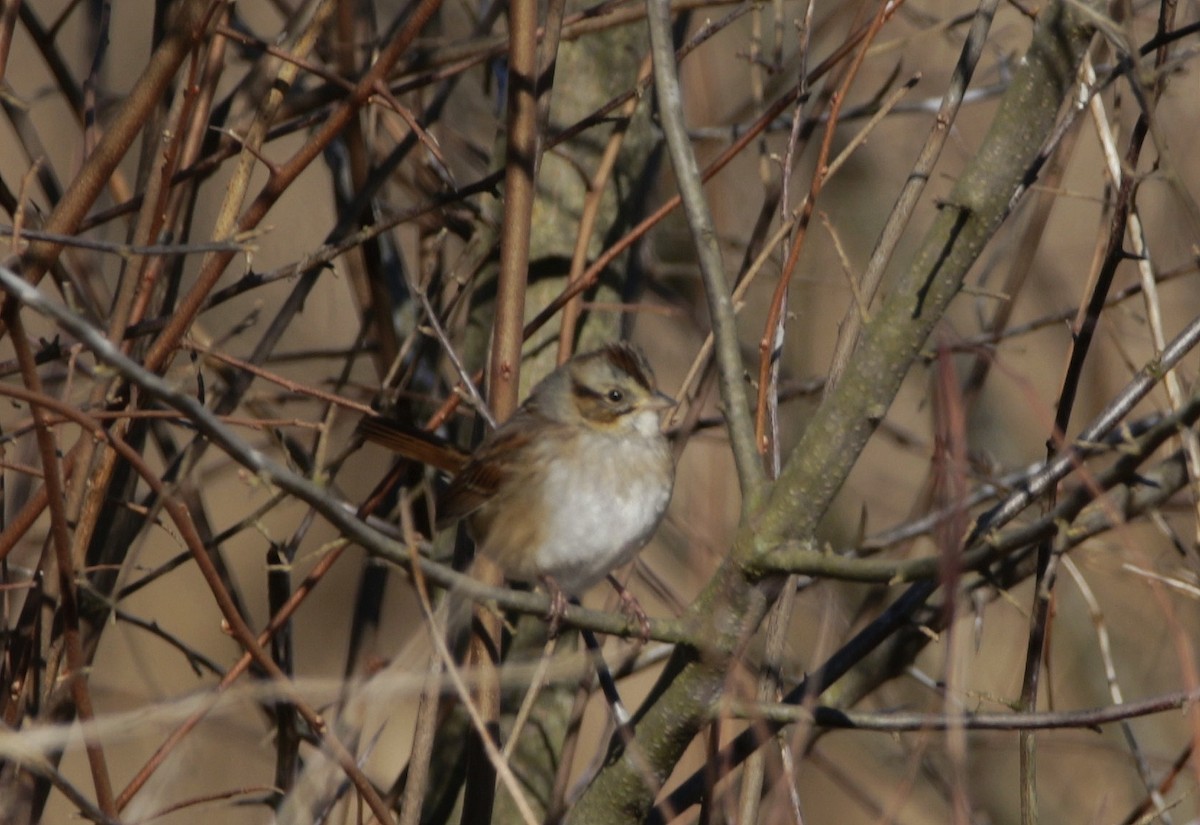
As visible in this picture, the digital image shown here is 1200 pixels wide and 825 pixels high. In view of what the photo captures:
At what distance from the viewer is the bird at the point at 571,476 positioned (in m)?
3.31

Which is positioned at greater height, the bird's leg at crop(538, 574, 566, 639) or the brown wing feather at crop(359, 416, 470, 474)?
the brown wing feather at crop(359, 416, 470, 474)

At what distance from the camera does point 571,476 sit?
3432mm

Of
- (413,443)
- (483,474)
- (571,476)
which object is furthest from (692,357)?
(413,443)

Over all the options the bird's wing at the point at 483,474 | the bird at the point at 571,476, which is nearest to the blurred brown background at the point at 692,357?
the bird at the point at 571,476

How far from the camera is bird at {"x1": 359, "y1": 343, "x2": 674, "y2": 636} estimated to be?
3309mm

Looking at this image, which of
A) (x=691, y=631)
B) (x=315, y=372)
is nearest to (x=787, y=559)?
(x=691, y=631)

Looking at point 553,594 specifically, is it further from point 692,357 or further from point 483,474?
point 692,357

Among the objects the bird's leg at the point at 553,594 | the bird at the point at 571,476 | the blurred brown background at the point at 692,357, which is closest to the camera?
the bird's leg at the point at 553,594

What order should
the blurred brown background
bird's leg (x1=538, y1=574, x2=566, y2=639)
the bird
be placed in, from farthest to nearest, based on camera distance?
the bird → the blurred brown background → bird's leg (x1=538, y1=574, x2=566, y2=639)

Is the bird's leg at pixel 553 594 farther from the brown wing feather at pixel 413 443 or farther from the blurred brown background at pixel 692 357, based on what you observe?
the brown wing feather at pixel 413 443

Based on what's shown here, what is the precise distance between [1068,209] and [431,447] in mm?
4786

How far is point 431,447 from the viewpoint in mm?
3312

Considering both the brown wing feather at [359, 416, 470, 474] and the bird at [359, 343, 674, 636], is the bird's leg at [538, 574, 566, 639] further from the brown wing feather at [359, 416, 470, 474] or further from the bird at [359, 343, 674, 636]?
the brown wing feather at [359, 416, 470, 474]

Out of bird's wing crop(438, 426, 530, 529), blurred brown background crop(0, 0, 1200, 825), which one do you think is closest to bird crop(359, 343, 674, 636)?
bird's wing crop(438, 426, 530, 529)
